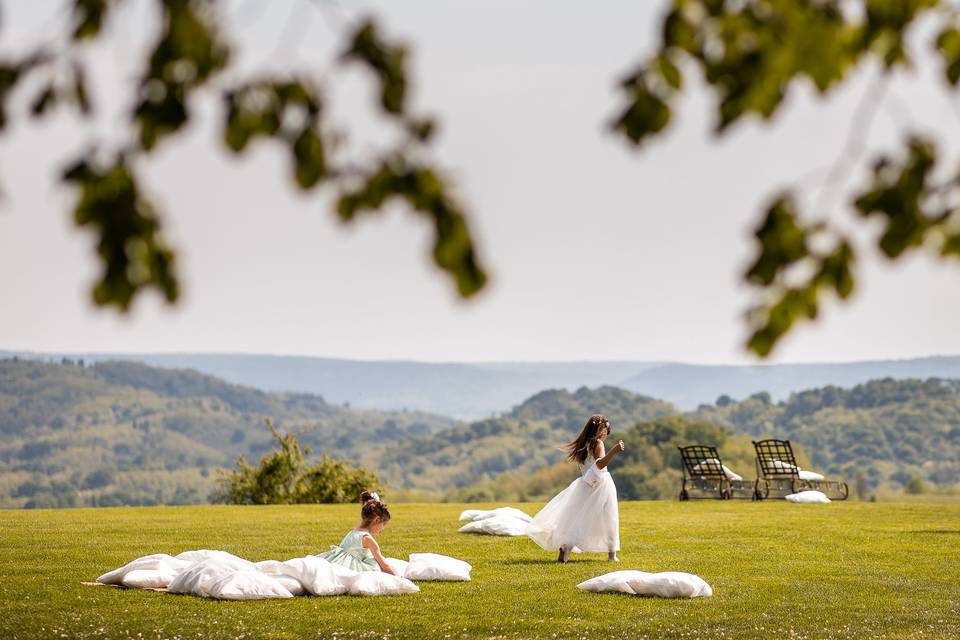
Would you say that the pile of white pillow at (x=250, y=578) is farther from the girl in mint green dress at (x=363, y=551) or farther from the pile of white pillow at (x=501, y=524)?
the pile of white pillow at (x=501, y=524)

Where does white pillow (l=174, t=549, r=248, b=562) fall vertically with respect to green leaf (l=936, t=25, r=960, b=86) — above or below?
below

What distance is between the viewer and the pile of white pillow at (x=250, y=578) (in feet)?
41.8

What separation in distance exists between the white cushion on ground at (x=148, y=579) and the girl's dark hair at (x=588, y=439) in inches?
219

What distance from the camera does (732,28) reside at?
4.49 metres

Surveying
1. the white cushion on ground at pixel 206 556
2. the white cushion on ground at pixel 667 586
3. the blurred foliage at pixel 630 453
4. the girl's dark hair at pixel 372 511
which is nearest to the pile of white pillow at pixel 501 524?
the girl's dark hair at pixel 372 511

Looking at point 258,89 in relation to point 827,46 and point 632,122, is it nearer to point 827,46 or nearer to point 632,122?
point 632,122

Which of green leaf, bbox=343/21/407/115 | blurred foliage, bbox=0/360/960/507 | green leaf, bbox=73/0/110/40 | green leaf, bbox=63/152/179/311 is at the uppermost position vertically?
green leaf, bbox=73/0/110/40

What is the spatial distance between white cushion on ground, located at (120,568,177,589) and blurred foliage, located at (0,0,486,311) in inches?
389

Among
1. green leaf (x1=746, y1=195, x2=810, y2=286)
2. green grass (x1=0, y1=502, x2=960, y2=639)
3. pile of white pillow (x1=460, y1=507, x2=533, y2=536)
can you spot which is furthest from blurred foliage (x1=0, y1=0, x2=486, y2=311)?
pile of white pillow (x1=460, y1=507, x2=533, y2=536)

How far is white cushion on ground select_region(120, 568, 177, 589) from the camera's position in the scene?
13.2m

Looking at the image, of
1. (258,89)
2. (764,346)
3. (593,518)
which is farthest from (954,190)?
(593,518)

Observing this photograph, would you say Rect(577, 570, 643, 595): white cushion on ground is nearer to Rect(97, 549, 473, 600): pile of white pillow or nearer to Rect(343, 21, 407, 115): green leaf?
Rect(97, 549, 473, 600): pile of white pillow

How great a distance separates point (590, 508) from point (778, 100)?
40.3 ft

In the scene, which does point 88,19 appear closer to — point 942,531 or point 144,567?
point 144,567
